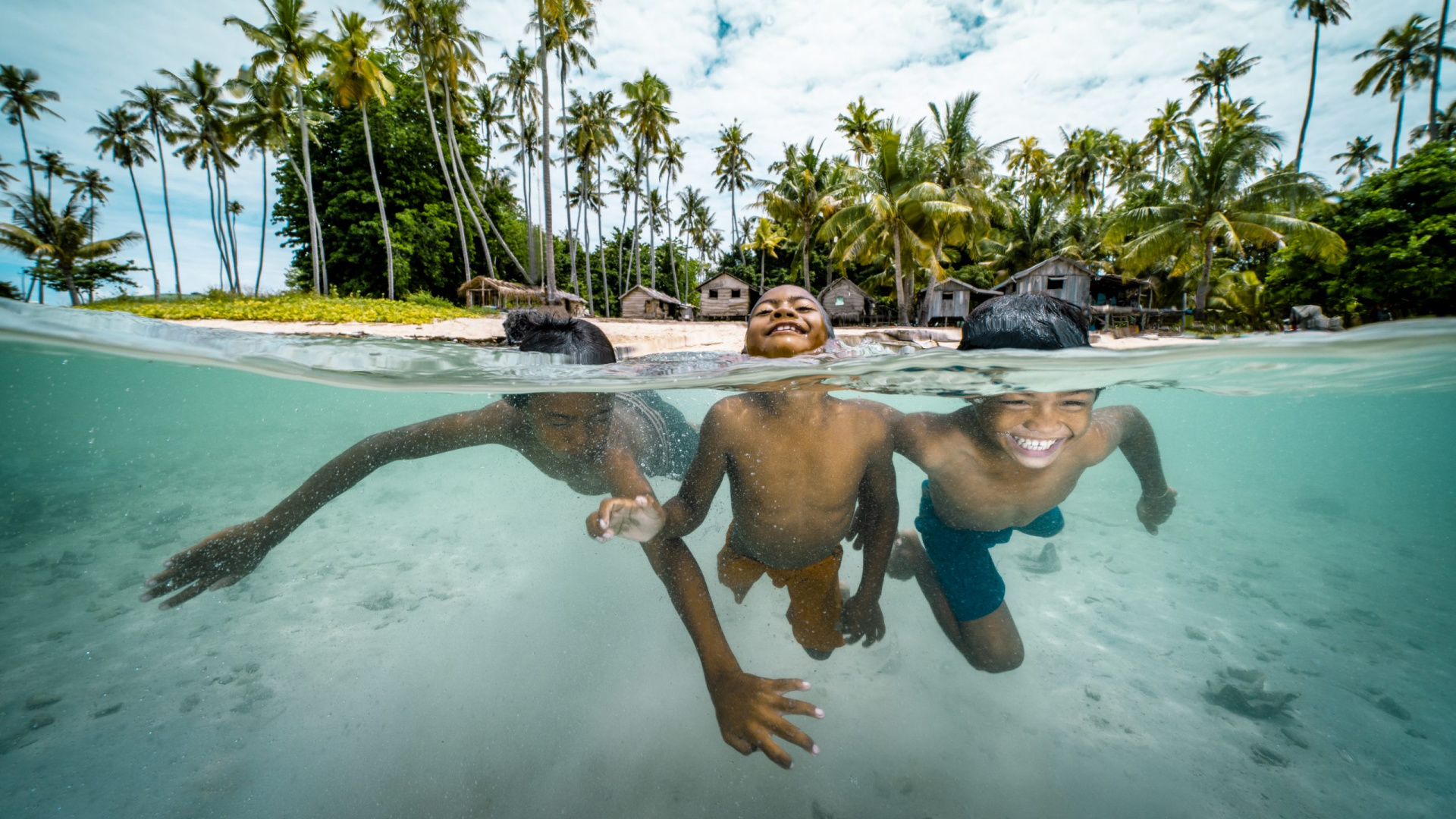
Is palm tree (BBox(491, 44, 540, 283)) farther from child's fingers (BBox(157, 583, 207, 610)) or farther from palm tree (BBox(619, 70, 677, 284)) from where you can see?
child's fingers (BBox(157, 583, 207, 610))

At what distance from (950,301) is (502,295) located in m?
22.5

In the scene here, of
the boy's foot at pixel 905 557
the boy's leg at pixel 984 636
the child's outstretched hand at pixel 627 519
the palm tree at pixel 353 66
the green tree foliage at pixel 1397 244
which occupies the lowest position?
the boy's leg at pixel 984 636

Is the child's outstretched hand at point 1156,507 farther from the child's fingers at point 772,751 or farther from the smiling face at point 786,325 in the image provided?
the child's fingers at point 772,751

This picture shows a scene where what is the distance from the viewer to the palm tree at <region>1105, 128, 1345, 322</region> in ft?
48.3

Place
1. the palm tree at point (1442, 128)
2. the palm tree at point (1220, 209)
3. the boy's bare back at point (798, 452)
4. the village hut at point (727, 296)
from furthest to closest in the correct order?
the village hut at point (727, 296)
the palm tree at point (1220, 209)
the palm tree at point (1442, 128)
the boy's bare back at point (798, 452)

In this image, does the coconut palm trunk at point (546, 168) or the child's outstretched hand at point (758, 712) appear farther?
the coconut palm trunk at point (546, 168)

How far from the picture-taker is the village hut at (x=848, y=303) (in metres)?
29.2

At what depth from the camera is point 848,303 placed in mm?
29766

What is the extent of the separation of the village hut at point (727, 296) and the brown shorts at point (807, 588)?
1190 inches

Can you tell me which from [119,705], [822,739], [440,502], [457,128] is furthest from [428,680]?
[457,128]

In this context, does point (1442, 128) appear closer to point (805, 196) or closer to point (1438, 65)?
point (1438, 65)

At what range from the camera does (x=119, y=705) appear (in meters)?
3.92

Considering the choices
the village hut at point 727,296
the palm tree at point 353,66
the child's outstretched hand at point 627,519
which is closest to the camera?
the child's outstretched hand at point 627,519

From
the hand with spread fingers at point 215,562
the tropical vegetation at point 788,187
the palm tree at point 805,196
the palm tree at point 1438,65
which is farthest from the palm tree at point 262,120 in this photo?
the palm tree at point 1438,65
